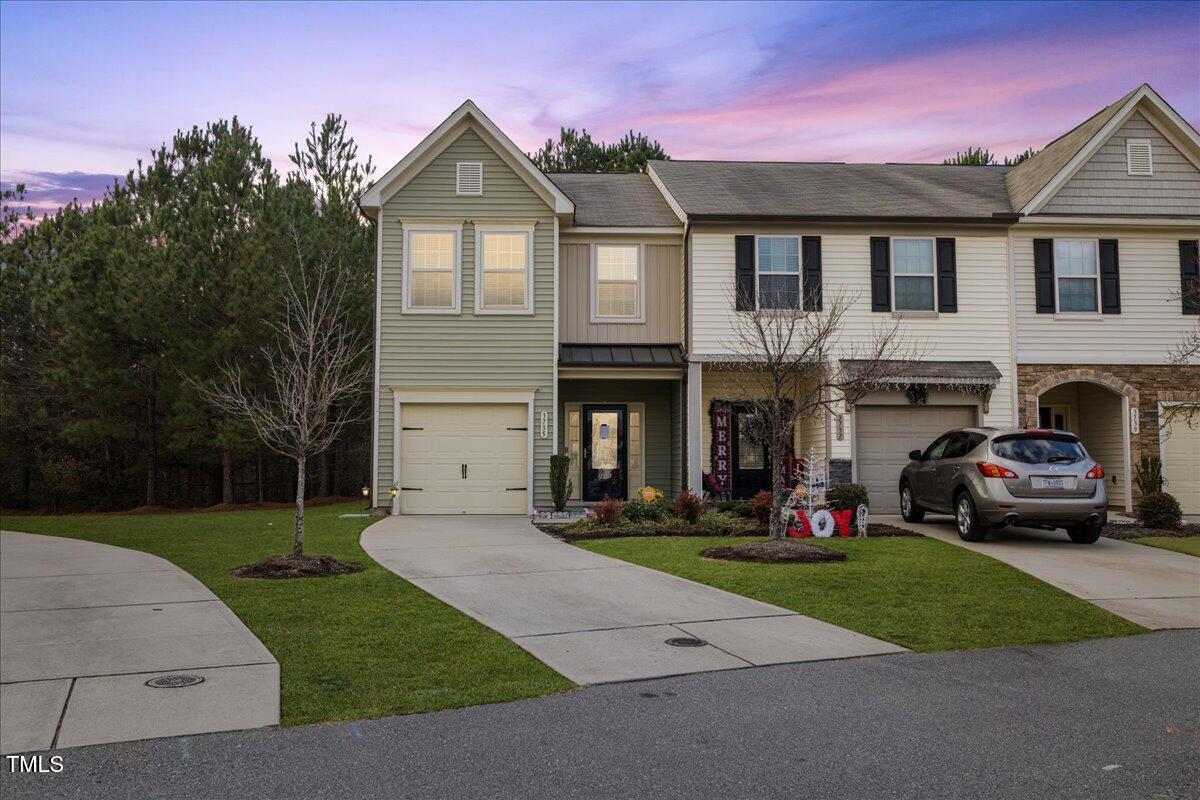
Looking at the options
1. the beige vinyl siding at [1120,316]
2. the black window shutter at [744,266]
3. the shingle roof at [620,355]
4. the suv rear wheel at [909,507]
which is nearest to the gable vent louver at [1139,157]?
the beige vinyl siding at [1120,316]

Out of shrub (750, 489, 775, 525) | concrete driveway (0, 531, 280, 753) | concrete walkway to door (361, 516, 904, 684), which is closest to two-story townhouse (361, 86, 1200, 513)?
shrub (750, 489, 775, 525)

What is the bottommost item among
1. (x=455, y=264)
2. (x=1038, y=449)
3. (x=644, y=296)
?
(x=1038, y=449)

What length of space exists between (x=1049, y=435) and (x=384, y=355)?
39.6 feet

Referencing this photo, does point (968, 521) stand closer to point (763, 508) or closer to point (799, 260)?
point (763, 508)

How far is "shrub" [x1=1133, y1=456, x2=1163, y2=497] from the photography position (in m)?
17.2

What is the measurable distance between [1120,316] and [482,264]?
1296cm

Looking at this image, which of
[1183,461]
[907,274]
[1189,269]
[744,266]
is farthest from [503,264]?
[1183,461]

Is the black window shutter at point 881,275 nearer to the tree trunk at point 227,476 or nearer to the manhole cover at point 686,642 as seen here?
the manhole cover at point 686,642

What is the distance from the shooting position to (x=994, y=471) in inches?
519

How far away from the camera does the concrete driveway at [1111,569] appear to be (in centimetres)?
923

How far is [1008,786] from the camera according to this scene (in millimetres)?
4449

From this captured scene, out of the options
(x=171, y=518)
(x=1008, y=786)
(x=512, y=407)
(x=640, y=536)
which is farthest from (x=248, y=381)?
(x=1008, y=786)

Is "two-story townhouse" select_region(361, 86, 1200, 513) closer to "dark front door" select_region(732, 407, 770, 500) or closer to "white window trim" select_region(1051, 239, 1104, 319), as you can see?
"white window trim" select_region(1051, 239, 1104, 319)

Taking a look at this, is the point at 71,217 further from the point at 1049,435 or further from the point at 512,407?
the point at 1049,435
